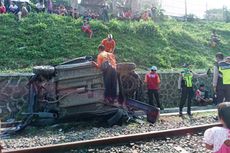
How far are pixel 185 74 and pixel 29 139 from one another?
6045 millimetres

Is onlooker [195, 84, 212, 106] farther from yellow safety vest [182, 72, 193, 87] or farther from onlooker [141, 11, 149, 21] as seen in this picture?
onlooker [141, 11, 149, 21]

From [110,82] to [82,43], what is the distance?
8.80 m

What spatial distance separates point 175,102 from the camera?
15430 mm

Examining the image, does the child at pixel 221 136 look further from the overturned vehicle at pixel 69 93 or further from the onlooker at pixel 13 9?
the onlooker at pixel 13 9

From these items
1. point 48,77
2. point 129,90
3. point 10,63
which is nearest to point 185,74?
point 129,90

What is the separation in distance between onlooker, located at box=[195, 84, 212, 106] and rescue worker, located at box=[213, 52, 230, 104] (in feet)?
14.0

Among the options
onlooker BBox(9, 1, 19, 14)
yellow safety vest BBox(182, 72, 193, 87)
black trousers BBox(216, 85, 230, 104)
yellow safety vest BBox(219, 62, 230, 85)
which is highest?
onlooker BBox(9, 1, 19, 14)

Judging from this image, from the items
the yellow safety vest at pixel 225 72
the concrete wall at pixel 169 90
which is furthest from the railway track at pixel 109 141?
the concrete wall at pixel 169 90

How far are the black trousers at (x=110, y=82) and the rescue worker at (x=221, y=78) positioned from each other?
2980 mm

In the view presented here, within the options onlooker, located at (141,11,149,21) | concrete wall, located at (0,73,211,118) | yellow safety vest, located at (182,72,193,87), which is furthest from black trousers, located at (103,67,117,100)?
onlooker, located at (141,11,149,21)

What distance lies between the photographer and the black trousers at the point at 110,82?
396 inches

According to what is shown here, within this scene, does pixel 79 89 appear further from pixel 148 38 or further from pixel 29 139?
pixel 148 38

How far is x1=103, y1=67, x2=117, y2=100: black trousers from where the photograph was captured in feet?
33.0

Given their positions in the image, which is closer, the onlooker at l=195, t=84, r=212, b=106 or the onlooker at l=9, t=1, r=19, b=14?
the onlooker at l=195, t=84, r=212, b=106
